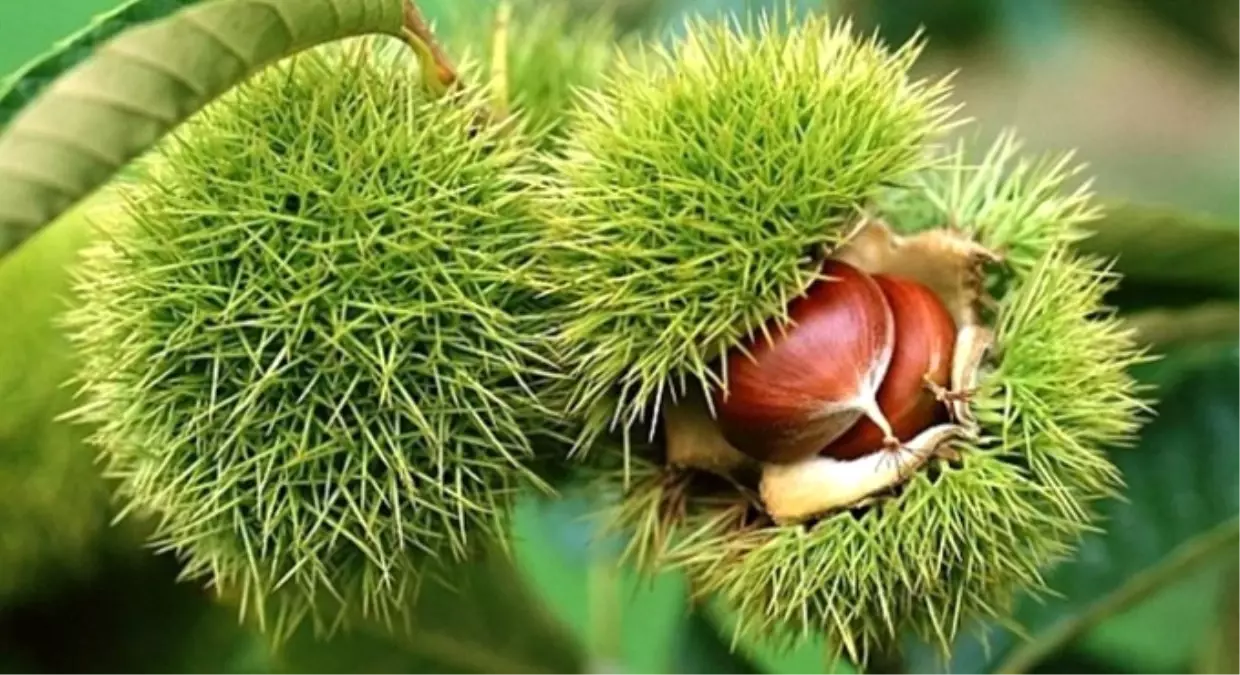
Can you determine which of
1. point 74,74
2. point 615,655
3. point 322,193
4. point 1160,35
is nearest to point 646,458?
point 322,193

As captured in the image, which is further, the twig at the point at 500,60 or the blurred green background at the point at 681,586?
the blurred green background at the point at 681,586

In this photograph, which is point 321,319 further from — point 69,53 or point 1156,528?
point 1156,528

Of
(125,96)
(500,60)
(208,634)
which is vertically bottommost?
(208,634)

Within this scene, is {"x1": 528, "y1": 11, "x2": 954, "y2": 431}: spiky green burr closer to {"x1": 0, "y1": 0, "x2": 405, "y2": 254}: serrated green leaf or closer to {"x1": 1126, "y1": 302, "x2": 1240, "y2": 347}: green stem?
{"x1": 0, "y1": 0, "x2": 405, "y2": 254}: serrated green leaf

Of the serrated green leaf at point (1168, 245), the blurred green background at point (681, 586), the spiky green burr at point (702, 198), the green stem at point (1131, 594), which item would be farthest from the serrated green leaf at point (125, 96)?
the green stem at point (1131, 594)

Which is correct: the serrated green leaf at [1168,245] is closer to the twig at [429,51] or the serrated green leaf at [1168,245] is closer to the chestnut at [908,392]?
the chestnut at [908,392]

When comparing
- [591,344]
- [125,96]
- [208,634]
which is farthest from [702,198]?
[208,634]

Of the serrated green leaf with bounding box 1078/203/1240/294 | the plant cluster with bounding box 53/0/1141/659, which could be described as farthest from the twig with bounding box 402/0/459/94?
the serrated green leaf with bounding box 1078/203/1240/294
